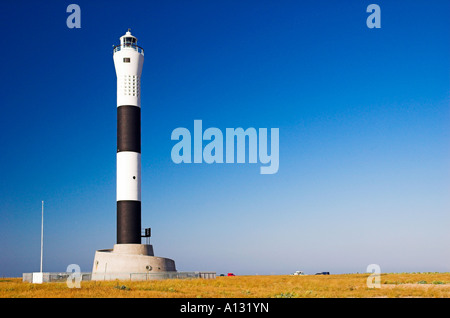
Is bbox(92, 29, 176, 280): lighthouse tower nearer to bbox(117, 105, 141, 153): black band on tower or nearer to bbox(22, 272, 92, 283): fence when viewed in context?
bbox(117, 105, 141, 153): black band on tower

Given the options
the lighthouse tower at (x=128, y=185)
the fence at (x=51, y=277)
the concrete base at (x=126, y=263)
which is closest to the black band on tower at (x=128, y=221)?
the lighthouse tower at (x=128, y=185)

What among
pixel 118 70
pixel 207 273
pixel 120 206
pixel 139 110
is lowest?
pixel 207 273

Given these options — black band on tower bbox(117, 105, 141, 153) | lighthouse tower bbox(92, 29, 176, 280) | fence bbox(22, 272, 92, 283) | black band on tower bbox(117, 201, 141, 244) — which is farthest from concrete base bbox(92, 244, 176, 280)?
black band on tower bbox(117, 105, 141, 153)

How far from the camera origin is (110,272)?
188 ft

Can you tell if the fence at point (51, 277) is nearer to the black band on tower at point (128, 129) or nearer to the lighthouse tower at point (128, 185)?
the lighthouse tower at point (128, 185)

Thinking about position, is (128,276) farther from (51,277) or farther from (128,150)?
(128,150)

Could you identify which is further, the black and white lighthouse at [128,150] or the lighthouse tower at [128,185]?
the black and white lighthouse at [128,150]

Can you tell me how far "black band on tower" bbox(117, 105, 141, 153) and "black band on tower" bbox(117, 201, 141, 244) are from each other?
247 inches

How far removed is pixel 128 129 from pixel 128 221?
34.0 ft

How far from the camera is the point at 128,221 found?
59.3 meters

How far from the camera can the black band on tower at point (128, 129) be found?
195 feet
